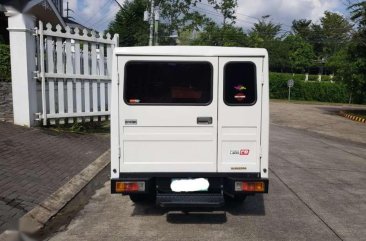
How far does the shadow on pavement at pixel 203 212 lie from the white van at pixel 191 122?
1.23 feet

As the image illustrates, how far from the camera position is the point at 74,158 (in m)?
7.62

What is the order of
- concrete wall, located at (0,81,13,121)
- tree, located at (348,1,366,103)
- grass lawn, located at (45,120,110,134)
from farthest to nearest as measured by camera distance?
tree, located at (348,1,366,103), grass lawn, located at (45,120,110,134), concrete wall, located at (0,81,13,121)

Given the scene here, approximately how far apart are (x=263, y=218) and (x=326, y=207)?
3.84ft

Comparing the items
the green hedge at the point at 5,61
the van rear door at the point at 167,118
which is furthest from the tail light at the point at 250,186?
the green hedge at the point at 5,61

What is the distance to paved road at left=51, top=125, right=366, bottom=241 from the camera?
4547mm

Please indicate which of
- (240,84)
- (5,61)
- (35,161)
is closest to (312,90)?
(5,61)

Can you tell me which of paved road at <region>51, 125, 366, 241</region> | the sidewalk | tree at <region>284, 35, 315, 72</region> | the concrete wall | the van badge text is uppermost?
tree at <region>284, 35, 315, 72</region>

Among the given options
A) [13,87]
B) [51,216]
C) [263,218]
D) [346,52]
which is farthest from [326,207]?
[346,52]

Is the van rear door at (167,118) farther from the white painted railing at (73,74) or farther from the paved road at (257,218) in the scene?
the white painted railing at (73,74)

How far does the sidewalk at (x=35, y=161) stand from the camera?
503 centimetres

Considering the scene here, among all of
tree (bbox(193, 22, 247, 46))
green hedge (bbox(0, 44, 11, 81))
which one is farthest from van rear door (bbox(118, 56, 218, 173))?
tree (bbox(193, 22, 247, 46))

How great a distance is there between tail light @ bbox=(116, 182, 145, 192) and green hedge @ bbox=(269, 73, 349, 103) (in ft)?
137

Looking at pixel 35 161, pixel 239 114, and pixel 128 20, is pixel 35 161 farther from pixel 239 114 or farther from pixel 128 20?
pixel 128 20

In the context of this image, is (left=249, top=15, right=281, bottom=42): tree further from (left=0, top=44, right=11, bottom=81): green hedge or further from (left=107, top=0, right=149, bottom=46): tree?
(left=0, top=44, right=11, bottom=81): green hedge
